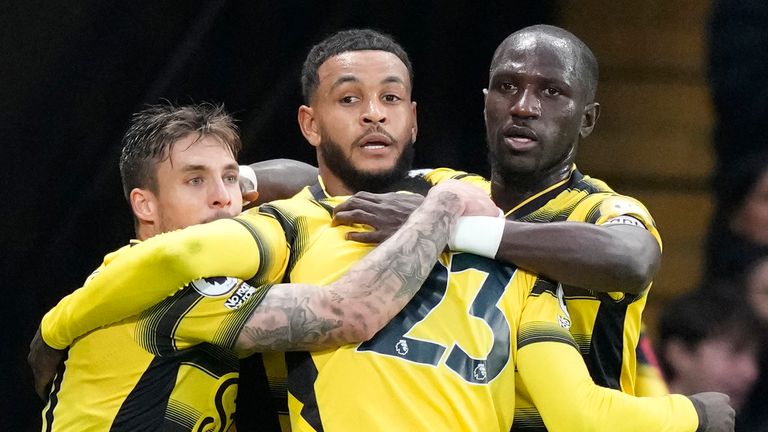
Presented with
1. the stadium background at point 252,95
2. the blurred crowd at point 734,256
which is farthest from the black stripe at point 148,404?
the blurred crowd at point 734,256

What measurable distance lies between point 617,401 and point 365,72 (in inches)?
45.5

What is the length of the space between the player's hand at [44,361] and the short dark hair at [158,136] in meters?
0.47

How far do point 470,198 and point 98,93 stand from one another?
2.05 m

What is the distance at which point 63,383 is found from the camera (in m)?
3.24

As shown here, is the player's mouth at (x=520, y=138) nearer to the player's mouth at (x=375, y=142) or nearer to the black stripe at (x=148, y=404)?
the player's mouth at (x=375, y=142)

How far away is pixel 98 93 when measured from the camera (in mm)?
4816

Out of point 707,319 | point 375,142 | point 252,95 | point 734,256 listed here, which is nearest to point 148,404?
point 375,142

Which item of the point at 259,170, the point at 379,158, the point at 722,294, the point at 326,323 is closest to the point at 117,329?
the point at 326,323

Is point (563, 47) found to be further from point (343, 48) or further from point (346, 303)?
point (346, 303)

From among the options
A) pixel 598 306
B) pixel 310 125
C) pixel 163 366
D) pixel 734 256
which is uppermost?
pixel 310 125

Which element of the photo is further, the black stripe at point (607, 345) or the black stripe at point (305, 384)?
the black stripe at point (607, 345)

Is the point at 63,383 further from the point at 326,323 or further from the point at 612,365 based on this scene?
the point at 612,365

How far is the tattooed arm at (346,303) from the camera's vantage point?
117 inches

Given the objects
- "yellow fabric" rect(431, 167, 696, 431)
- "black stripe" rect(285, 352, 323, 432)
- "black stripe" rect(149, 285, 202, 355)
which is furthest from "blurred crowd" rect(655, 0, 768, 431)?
"black stripe" rect(149, 285, 202, 355)
